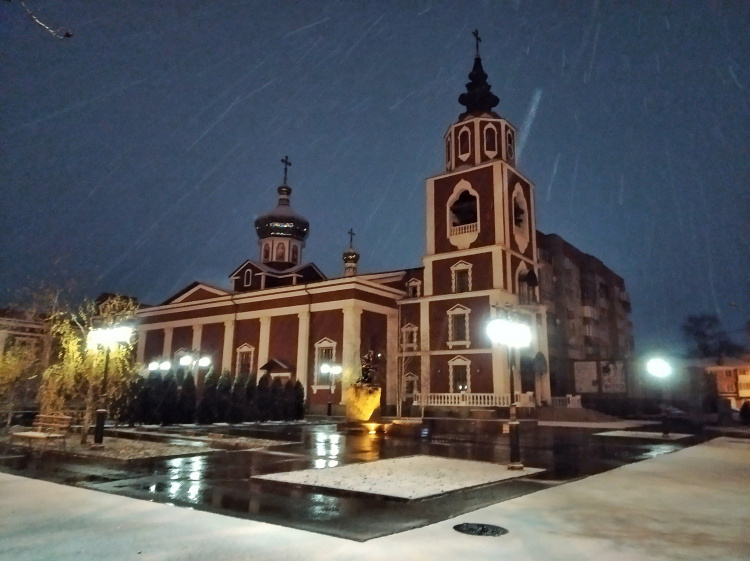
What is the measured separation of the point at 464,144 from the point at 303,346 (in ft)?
57.4

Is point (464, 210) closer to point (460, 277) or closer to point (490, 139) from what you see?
point (460, 277)

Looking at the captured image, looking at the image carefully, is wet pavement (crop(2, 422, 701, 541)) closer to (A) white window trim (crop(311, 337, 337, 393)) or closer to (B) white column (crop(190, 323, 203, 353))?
(A) white window trim (crop(311, 337, 337, 393))

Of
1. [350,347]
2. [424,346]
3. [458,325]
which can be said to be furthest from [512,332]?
[350,347]

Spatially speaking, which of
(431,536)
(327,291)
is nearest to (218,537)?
(431,536)

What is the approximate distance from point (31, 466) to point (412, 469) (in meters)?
7.73

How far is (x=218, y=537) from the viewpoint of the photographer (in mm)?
5770

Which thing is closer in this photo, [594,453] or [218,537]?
[218,537]

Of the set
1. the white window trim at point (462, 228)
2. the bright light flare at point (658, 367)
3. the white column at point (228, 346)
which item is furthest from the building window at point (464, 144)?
the white column at point (228, 346)

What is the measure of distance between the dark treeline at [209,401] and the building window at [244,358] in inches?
339

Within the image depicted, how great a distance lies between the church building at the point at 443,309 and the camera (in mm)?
32406

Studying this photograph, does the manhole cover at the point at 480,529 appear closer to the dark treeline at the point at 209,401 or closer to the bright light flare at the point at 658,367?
the bright light flare at the point at 658,367

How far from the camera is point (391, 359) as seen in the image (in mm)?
37094

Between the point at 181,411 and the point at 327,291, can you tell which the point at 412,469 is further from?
the point at 327,291

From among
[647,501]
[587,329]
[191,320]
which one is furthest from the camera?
[587,329]
